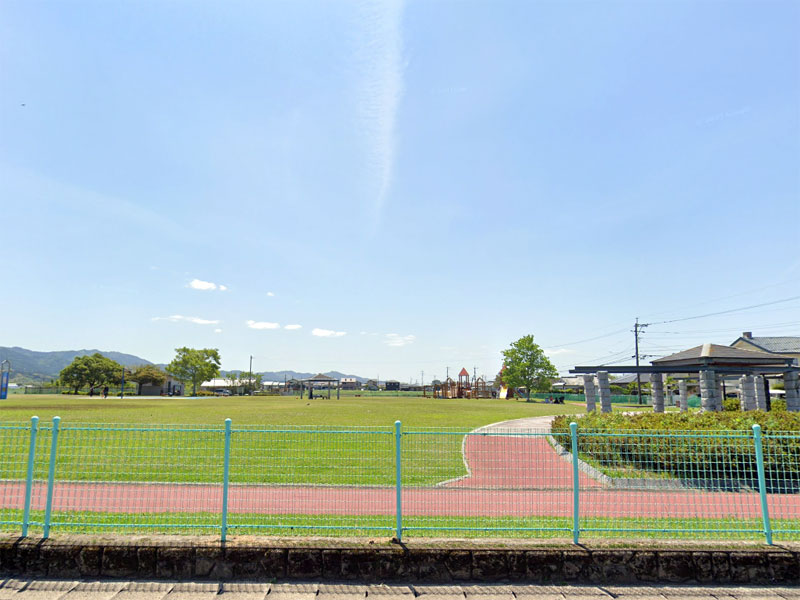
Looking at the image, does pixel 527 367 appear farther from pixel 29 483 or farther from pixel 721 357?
pixel 29 483

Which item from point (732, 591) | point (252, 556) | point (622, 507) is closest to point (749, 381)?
point (622, 507)

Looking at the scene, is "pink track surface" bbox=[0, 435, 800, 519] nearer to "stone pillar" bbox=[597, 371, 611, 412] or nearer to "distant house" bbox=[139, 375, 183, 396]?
"stone pillar" bbox=[597, 371, 611, 412]

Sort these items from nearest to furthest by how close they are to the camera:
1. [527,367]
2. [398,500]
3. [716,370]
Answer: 1. [398,500]
2. [716,370]
3. [527,367]

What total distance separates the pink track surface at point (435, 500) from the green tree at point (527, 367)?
214ft

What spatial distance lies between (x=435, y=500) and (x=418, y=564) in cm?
308

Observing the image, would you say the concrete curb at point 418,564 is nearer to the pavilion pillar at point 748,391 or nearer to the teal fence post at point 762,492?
the teal fence post at point 762,492

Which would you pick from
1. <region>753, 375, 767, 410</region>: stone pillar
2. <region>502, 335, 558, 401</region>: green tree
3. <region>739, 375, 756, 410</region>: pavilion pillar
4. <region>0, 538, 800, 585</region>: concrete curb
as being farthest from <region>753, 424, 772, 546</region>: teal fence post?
<region>502, 335, 558, 401</region>: green tree

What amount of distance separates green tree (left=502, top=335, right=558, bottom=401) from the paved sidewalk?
69.3 meters

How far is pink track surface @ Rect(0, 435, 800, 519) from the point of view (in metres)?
7.34

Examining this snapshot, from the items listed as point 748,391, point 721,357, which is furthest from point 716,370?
point 748,391

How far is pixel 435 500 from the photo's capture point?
8.18 meters

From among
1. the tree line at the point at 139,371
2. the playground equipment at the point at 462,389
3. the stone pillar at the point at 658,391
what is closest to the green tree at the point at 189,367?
the tree line at the point at 139,371

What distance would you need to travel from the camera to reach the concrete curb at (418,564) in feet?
16.9

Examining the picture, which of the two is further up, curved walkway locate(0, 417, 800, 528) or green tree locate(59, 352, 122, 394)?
green tree locate(59, 352, 122, 394)
